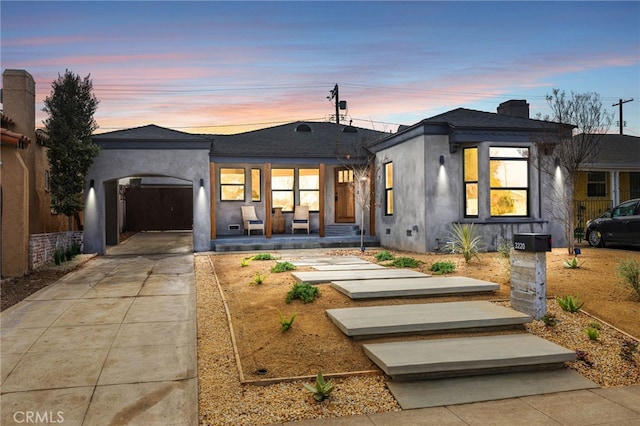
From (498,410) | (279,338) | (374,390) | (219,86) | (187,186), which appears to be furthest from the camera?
(187,186)

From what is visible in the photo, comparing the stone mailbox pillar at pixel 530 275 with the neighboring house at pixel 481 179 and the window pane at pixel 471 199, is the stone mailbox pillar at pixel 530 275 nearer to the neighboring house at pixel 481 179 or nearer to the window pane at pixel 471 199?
the neighboring house at pixel 481 179

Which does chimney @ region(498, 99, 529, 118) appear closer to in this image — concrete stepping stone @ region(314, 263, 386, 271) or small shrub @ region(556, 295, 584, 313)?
concrete stepping stone @ region(314, 263, 386, 271)

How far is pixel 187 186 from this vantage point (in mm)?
26453

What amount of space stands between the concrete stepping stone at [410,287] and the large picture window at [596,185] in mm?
14349

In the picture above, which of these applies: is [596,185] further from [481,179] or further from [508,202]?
[481,179]

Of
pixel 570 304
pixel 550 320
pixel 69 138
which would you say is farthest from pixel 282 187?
pixel 550 320

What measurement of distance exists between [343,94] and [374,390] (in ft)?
98.9

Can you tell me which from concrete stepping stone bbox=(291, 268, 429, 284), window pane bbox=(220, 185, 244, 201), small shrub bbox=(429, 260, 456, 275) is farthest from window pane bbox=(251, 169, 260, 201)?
small shrub bbox=(429, 260, 456, 275)

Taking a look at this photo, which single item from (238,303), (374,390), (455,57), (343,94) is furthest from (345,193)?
(343,94)

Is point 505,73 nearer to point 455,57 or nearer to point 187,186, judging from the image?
point 455,57

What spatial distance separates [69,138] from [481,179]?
11513 mm

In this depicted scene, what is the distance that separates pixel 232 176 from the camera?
1711cm

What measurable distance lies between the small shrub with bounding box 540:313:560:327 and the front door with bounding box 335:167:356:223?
40.7 ft

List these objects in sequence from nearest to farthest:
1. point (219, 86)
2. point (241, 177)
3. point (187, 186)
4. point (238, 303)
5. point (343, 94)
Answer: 1. point (238, 303)
2. point (241, 177)
3. point (219, 86)
4. point (187, 186)
5. point (343, 94)
